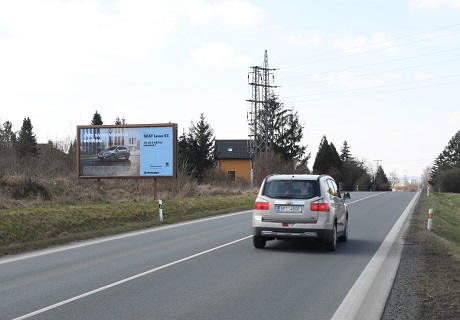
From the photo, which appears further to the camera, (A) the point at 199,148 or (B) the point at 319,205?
(A) the point at 199,148

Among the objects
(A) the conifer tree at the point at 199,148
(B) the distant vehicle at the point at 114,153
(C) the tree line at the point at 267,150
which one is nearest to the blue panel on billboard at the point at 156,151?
(B) the distant vehicle at the point at 114,153

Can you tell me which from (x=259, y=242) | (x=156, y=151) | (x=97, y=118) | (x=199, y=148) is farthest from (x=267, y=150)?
(x=259, y=242)

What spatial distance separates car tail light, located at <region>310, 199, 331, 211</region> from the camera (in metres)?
13.3

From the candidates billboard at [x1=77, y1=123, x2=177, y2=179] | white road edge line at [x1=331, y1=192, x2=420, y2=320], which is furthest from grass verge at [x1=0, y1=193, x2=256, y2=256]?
white road edge line at [x1=331, y1=192, x2=420, y2=320]

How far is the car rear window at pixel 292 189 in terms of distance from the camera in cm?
1352

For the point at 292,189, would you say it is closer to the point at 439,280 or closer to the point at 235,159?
the point at 439,280

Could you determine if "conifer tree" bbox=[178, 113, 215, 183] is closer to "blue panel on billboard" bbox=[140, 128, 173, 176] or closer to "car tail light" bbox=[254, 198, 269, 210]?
"blue panel on billboard" bbox=[140, 128, 173, 176]

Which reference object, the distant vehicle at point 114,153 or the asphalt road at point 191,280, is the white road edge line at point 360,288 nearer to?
the asphalt road at point 191,280

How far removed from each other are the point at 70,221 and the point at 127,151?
Result: 1205cm

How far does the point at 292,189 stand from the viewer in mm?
13656

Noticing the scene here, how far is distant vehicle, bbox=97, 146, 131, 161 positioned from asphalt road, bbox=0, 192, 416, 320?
15591 millimetres

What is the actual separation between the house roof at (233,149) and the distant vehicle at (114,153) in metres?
55.6

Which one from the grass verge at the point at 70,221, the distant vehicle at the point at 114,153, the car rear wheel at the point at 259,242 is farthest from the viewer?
the distant vehicle at the point at 114,153

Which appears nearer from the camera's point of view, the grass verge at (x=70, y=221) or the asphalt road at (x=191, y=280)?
the asphalt road at (x=191, y=280)
